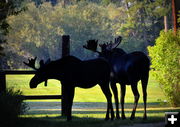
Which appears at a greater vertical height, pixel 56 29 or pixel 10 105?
pixel 56 29

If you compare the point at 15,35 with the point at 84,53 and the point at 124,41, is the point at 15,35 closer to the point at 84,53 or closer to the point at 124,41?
the point at 84,53

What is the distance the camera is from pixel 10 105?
534 inches

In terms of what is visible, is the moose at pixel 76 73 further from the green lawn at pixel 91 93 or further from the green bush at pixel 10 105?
the green lawn at pixel 91 93

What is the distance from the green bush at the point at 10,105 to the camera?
515 inches

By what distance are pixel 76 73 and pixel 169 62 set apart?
6744mm

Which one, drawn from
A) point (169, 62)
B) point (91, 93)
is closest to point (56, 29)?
point (91, 93)

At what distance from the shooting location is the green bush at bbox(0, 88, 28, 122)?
42.9ft

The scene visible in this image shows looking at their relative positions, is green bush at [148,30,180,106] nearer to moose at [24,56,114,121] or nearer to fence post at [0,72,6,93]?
moose at [24,56,114,121]

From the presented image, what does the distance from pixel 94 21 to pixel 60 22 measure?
18.4 feet

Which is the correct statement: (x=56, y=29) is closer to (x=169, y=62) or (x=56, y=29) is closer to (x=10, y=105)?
(x=169, y=62)

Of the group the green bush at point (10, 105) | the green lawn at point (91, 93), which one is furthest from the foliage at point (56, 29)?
the green bush at point (10, 105)

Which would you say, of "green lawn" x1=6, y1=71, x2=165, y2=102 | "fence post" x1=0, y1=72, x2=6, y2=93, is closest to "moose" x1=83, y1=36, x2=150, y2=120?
"fence post" x1=0, y1=72, x2=6, y2=93

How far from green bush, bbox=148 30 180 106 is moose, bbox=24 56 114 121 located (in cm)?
601

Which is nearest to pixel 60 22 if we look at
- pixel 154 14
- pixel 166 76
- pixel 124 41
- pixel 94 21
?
pixel 94 21
